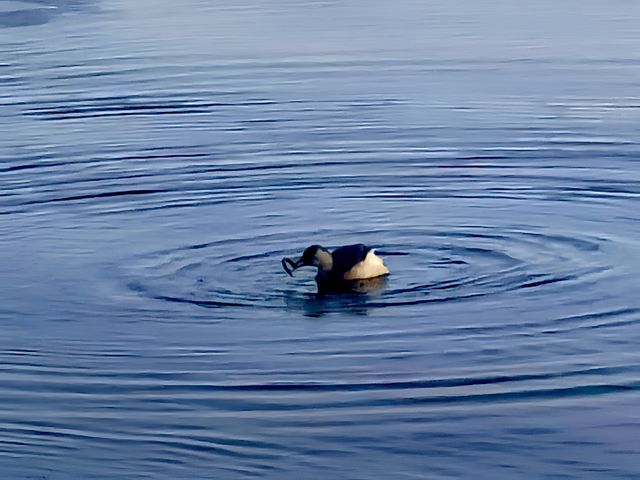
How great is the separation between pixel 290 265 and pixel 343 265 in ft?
2.07

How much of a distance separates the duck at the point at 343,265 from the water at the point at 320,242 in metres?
0.16

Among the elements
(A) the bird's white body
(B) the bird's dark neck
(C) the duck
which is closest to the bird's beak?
(C) the duck

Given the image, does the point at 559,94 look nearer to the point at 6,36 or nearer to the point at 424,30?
the point at 424,30

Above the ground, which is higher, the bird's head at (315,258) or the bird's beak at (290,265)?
the bird's head at (315,258)

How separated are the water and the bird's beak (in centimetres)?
8

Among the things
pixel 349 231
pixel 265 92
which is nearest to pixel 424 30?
pixel 265 92

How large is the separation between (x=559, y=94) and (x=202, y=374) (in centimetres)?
1040

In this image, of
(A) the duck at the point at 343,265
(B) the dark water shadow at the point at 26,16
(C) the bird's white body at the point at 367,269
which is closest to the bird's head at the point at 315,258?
(A) the duck at the point at 343,265

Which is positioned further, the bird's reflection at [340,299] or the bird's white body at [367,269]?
the bird's white body at [367,269]

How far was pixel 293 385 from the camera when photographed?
34.7 feet

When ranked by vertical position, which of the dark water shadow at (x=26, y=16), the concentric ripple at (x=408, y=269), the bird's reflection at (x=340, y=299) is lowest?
the bird's reflection at (x=340, y=299)

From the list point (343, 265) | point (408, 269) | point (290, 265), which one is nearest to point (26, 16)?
point (290, 265)

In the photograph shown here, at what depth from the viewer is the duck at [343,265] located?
41.1 ft

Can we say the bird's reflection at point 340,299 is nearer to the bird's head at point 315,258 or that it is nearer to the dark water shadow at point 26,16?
the bird's head at point 315,258
